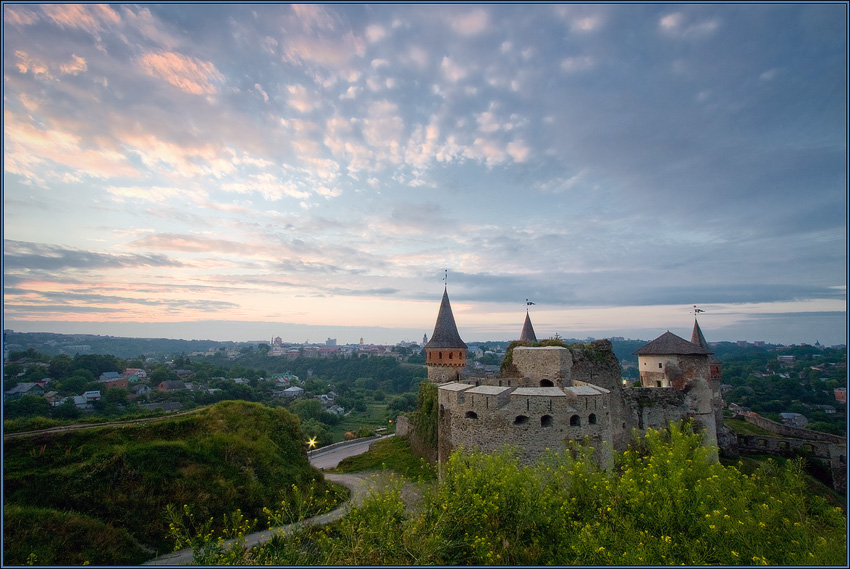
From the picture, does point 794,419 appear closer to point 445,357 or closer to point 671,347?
point 671,347

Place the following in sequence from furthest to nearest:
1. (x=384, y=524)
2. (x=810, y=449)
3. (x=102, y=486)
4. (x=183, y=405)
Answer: (x=183, y=405) → (x=810, y=449) → (x=102, y=486) → (x=384, y=524)

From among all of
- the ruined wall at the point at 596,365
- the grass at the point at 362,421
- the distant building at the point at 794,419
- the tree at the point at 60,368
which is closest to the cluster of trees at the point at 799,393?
the distant building at the point at 794,419

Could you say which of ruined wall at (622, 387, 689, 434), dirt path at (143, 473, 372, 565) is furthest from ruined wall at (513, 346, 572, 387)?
dirt path at (143, 473, 372, 565)

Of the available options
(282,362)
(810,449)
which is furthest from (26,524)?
(282,362)

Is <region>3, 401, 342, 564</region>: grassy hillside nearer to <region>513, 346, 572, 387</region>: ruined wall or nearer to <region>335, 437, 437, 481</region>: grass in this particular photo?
<region>335, 437, 437, 481</region>: grass

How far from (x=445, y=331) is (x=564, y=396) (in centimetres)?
1805

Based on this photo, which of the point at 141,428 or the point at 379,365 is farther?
the point at 379,365

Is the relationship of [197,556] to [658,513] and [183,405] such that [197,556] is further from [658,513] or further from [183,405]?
[183,405]

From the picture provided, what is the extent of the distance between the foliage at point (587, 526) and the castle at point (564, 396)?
6.48 metres

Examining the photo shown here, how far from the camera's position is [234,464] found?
19.3m

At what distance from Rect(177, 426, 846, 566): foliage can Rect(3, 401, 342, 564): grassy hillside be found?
828 cm

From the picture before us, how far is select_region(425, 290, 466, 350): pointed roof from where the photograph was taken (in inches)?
1347

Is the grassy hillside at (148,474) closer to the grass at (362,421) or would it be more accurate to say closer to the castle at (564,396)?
the castle at (564,396)

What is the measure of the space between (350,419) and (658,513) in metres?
70.5
